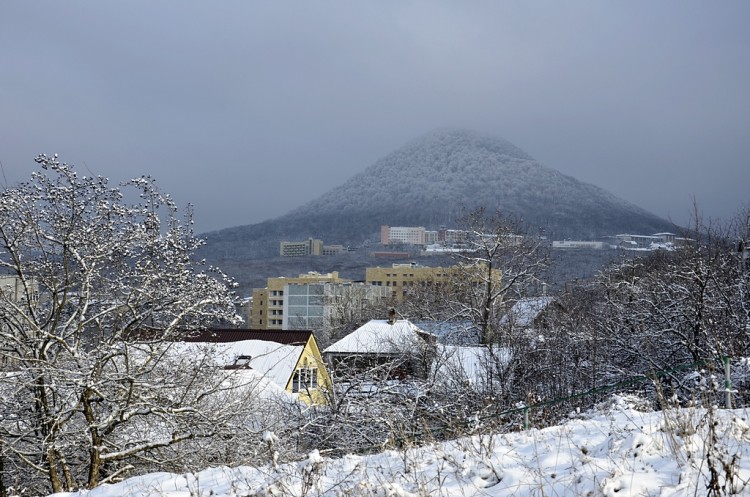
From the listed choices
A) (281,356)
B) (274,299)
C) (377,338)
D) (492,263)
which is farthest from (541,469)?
(274,299)

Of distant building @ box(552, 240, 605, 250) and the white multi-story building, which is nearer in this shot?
the white multi-story building

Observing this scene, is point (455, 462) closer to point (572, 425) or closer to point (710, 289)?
point (572, 425)

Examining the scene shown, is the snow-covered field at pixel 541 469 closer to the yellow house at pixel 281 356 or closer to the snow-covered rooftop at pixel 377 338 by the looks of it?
the yellow house at pixel 281 356

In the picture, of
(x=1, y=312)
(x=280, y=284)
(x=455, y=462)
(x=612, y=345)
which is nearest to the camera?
(x=455, y=462)

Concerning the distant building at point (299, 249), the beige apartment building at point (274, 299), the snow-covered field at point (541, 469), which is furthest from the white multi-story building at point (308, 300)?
the distant building at point (299, 249)

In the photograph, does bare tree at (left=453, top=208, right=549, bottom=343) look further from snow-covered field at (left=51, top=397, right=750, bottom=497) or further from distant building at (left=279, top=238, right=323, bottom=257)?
distant building at (left=279, top=238, right=323, bottom=257)

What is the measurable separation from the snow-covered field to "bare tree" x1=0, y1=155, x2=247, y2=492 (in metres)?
2.54

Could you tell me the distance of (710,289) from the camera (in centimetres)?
1934

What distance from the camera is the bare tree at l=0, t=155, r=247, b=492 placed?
29.9ft

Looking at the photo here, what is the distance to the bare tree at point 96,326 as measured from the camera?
9.11m

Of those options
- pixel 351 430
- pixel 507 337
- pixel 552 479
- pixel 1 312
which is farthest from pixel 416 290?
pixel 552 479

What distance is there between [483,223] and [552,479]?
28969 mm

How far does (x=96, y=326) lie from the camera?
10.8m

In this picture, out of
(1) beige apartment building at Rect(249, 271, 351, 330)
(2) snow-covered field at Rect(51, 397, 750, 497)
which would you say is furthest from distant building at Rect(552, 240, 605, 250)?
(2) snow-covered field at Rect(51, 397, 750, 497)
